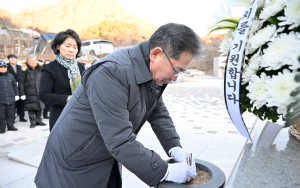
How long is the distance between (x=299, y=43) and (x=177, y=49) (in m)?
0.53

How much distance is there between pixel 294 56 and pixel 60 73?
204 cm

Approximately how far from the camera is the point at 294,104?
0.47 metres

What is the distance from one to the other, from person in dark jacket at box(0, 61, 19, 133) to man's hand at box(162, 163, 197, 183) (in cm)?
482

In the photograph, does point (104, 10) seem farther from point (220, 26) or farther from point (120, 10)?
point (220, 26)

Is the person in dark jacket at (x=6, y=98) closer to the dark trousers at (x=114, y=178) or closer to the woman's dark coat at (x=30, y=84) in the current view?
the woman's dark coat at (x=30, y=84)

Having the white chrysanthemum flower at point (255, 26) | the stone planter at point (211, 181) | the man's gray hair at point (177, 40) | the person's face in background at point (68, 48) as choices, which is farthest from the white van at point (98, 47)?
the white chrysanthemum flower at point (255, 26)

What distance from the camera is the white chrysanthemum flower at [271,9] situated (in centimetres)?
72

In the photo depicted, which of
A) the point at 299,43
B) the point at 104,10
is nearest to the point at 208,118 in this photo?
the point at 299,43

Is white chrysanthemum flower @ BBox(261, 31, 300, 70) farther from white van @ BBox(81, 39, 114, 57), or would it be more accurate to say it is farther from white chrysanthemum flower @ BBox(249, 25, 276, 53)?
white van @ BBox(81, 39, 114, 57)

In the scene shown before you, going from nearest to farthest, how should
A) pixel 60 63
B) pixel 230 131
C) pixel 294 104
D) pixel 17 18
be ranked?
1. pixel 294 104
2. pixel 60 63
3. pixel 230 131
4. pixel 17 18

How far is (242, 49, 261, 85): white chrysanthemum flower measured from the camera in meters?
0.77

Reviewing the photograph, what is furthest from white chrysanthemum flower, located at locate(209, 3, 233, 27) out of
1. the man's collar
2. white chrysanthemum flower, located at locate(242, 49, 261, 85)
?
the man's collar

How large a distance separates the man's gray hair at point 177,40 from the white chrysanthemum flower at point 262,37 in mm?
327

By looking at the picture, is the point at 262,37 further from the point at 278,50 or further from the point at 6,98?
the point at 6,98
